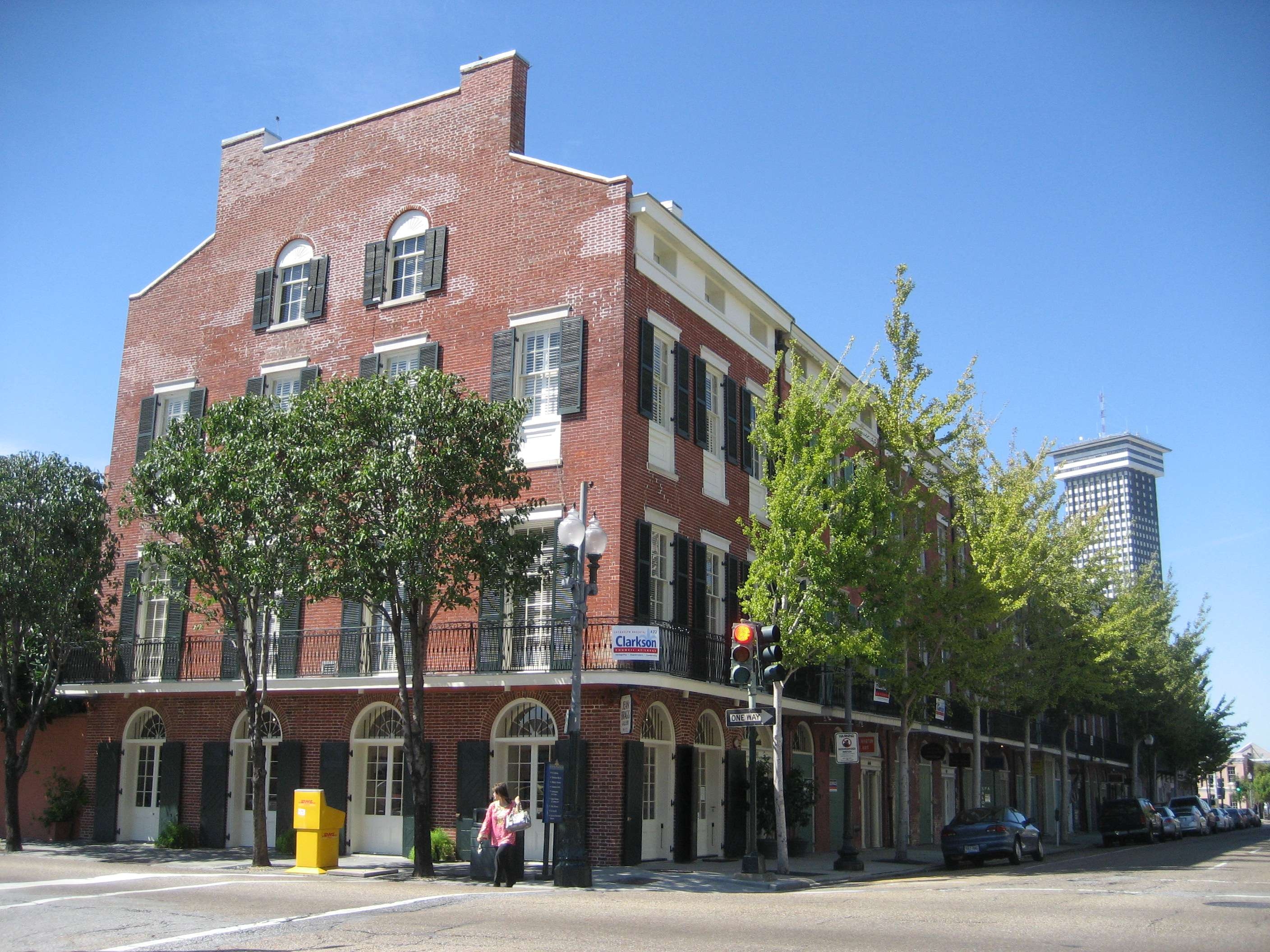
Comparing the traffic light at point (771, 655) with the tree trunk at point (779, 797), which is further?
the tree trunk at point (779, 797)

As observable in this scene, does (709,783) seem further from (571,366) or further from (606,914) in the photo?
(606,914)

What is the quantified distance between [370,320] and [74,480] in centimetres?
666

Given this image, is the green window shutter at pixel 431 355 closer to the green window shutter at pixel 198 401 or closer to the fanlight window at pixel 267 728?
the green window shutter at pixel 198 401

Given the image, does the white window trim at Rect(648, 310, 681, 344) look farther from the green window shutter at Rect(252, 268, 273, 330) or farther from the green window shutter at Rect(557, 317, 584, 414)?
the green window shutter at Rect(252, 268, 273, 330)

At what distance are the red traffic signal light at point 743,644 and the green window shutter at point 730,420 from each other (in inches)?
281

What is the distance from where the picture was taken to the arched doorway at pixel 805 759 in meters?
26.3

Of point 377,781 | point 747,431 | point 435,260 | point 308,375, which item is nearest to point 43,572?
point 308,375

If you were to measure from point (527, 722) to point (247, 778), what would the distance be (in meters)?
6.99

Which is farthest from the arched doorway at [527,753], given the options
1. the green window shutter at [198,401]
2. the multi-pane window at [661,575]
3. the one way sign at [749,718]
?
the green window shutter at [198,401]

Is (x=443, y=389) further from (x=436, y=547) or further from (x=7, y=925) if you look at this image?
(x=7, y=925)

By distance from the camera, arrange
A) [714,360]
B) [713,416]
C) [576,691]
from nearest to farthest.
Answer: [576,691] < [714,360] < [713,416]

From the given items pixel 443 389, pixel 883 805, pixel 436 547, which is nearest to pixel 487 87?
pixel 443 389

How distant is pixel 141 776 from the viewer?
2569 cm

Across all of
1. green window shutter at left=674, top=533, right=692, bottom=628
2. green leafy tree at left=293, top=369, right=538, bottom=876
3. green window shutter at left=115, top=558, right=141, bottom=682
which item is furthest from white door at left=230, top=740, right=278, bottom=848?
green window shutter at left=674, top=533, right=692, bottom=628
